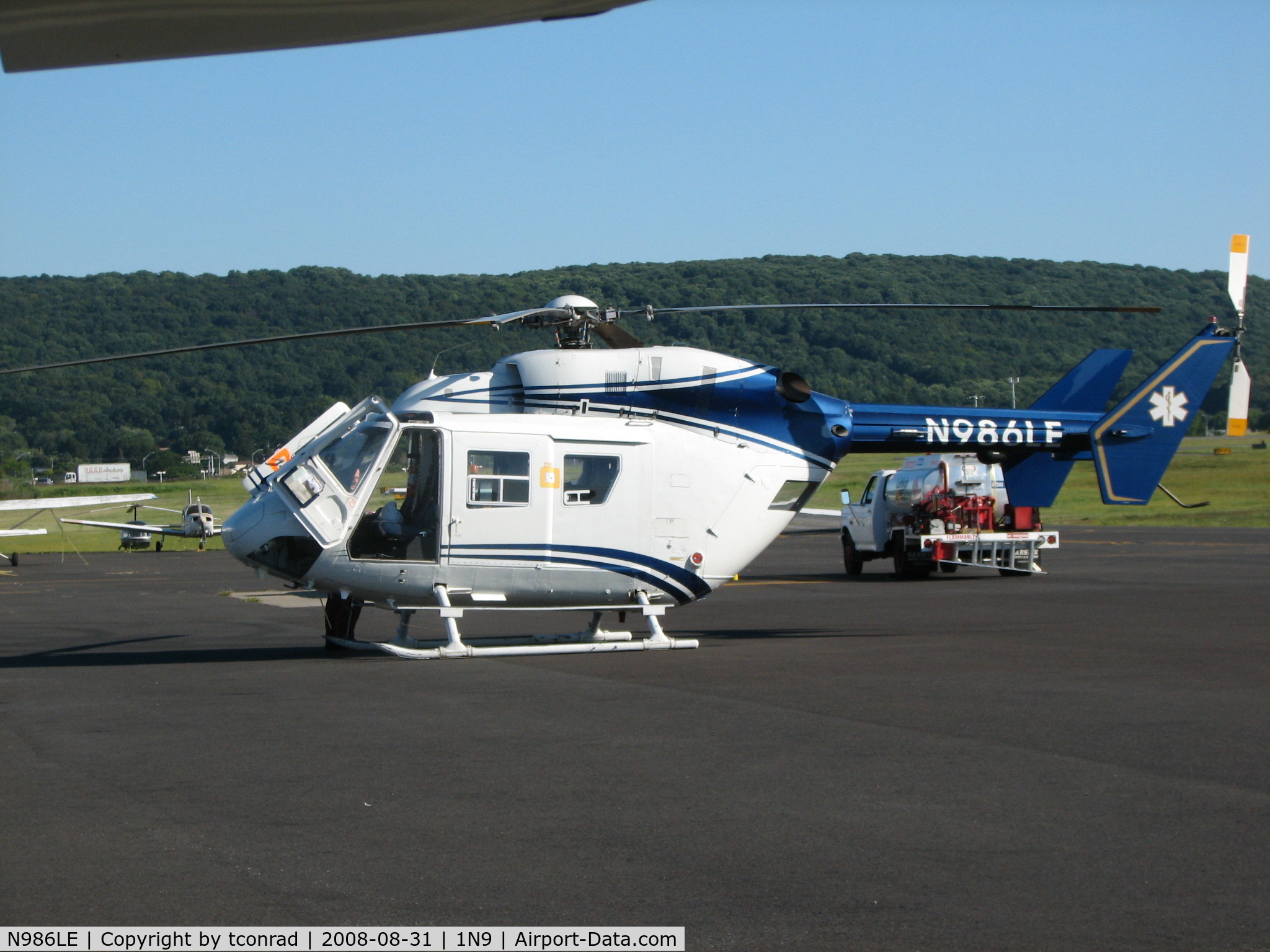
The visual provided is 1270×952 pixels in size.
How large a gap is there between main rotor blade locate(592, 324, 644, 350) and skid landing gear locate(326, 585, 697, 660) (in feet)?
9.05

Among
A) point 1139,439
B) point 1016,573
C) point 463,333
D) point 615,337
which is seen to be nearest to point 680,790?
point 615,337

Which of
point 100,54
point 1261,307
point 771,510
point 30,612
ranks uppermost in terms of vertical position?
point 1261,307

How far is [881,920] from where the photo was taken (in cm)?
444

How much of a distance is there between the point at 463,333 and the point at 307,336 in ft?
280

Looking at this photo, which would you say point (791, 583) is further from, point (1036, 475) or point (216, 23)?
point (216, 23)

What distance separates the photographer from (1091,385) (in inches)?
637

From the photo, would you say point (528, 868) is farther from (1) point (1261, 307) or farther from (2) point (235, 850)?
(1) point (1261, 307)

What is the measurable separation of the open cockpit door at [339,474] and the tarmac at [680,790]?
1410 millimetres

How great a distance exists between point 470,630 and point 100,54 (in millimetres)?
14176

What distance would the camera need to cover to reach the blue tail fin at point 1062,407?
15.8m

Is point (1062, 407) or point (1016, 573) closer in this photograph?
point (1062, 407)

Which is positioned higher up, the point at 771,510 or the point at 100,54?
the point at 100,54

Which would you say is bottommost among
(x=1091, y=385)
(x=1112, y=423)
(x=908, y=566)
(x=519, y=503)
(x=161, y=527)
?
(x=161, y=527)

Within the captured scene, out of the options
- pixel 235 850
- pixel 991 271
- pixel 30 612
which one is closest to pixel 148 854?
pixel 235 850
